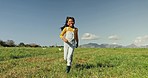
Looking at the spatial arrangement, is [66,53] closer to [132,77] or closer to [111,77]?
[111,77]

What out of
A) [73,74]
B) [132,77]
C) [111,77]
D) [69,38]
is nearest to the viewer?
[132,77]

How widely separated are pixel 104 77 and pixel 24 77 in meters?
3.06

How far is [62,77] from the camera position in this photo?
959 cm

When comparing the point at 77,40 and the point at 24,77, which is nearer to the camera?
the point at 24,77

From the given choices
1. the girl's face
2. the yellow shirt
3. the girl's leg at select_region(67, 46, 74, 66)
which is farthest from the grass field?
the girl's face

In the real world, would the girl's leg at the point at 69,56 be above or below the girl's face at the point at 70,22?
below

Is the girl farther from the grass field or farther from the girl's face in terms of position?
the grass field

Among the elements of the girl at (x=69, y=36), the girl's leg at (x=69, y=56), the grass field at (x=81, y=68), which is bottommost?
the grass field at (x=81, y=68)

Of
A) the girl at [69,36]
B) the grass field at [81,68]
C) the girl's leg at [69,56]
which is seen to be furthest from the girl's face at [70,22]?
the grass field at [81,68]

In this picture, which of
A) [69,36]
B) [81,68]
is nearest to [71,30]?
[69,36]

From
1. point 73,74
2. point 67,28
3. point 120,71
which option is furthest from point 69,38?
point 120,71

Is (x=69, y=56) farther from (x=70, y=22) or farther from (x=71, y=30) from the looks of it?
(x=70, y=22)

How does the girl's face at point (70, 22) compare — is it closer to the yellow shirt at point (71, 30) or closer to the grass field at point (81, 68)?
the yellow shirt at point (71, 30)

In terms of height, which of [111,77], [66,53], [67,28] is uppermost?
[67,28]
